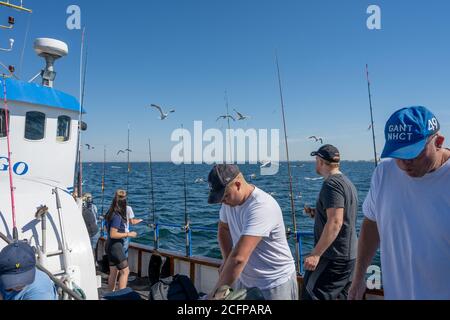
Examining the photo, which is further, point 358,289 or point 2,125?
point 2,125

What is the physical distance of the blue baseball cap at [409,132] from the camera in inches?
69.4

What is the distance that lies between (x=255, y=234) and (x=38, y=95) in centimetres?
537

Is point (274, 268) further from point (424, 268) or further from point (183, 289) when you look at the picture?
point (424, 268)

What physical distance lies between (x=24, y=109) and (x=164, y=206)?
2253cm

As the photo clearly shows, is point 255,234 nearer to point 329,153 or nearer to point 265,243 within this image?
point 265,243

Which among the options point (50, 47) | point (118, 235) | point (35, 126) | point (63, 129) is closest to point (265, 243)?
point (118, 235)

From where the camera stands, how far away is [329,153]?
11.5 feet

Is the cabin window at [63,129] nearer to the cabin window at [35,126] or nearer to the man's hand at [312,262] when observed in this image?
the cabin window at [35,126]

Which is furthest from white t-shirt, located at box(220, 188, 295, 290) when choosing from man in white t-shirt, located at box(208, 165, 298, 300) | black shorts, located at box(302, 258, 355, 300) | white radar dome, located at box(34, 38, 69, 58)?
white radar dome, located at box(34, 38, 69, 58)

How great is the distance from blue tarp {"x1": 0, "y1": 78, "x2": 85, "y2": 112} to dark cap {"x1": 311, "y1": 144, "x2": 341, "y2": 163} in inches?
199

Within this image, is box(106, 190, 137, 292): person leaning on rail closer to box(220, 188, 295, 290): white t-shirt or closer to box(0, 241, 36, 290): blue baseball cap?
box(0, 241, 36, 290): blue baseball cap

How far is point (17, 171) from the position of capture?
5.33 meters

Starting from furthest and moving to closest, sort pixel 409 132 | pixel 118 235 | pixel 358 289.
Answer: pixel 118 235, pixel 358 289, pixel 409 132

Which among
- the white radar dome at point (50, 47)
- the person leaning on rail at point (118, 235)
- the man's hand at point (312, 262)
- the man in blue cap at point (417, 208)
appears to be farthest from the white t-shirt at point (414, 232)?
the white radar dome at point (50, 47)
